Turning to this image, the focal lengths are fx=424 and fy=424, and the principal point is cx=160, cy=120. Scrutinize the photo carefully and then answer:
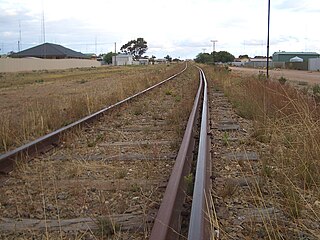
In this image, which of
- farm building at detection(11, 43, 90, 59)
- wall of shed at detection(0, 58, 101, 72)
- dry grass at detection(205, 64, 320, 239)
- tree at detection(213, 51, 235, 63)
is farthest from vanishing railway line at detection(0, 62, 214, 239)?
tree at detection(213, 51, 235, 63)

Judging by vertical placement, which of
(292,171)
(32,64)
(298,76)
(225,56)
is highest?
(225,56)

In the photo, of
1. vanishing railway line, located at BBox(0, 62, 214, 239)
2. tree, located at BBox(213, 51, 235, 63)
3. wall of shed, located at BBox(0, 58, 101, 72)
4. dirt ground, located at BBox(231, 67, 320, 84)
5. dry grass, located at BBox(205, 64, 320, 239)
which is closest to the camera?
vanishing railway line, located at BBox(0, 62, 214, 239)

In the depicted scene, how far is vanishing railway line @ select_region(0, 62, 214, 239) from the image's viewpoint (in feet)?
11.3

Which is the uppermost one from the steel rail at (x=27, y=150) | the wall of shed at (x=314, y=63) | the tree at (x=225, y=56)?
the tree at (x=225, y=56)

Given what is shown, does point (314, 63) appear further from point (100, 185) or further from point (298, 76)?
point (100, 185)

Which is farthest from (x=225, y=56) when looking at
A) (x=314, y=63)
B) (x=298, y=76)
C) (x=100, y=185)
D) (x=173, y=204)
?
(x=173, y=204)

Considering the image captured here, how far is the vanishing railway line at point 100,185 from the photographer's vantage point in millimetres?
3440

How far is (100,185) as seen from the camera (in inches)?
185

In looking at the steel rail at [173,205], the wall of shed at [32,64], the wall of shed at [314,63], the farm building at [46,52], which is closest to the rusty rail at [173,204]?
the steel rail at [173,205]

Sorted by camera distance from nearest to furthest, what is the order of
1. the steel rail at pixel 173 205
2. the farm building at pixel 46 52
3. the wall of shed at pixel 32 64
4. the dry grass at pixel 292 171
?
the steel rail at pixel 173 205 < the dry grass at pixel 292 171 < the wall of shed at pixel 32 64 < the farm building at pixel 46 52

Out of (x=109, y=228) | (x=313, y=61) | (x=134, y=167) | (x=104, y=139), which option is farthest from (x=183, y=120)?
(x=313, y=61)

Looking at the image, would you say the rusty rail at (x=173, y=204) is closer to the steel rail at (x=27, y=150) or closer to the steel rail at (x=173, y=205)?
the steel rail at (x=173, y=205)

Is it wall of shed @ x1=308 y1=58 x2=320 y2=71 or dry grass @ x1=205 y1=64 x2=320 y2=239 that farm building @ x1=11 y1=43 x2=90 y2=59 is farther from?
dry grass @ x1=205 y1=64 x2=320 y2=239

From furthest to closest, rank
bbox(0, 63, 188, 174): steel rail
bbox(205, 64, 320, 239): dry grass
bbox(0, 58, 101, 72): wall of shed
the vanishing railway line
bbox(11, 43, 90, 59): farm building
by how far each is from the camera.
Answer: bbox(11, 43, 90, 59): farm building
bbox(0, 58, 101, 72): wall of shed
bbox(0, 63, 188, 174): steel rail
bbox(205, 64, 320, 239): dry grass
the vanishing railway line
